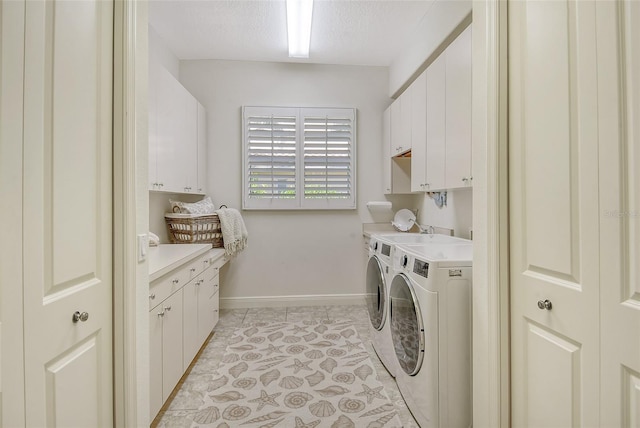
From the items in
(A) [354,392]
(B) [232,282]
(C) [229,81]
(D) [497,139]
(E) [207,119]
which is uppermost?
(C) [229,81]

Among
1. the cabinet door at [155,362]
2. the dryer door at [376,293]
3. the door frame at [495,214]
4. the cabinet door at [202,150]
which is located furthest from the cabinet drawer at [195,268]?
the door frame at [495,214]

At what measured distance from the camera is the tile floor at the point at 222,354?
1.75m

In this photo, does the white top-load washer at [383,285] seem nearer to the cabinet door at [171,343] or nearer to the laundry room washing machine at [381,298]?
the laundry room washing machine at [381,298]

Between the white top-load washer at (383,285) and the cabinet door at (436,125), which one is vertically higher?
the cabinet door at (436,125)

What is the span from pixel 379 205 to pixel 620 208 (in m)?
2.72

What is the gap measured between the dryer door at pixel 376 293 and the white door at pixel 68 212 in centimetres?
162

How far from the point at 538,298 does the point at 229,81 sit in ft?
11.5

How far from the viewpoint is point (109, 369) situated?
103 cm

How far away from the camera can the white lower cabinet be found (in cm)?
159

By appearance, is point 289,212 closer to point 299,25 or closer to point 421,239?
point 421,239

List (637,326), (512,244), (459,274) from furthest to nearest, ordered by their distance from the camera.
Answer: (459,274) → (512,244) → (637,326)

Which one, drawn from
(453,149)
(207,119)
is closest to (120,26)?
(453,149)

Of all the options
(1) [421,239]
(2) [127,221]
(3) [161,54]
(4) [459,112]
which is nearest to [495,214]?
(4) [459,112]

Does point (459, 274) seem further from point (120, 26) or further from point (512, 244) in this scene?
point (120, 26)
